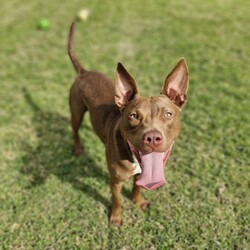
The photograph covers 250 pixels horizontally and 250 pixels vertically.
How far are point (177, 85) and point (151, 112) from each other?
0.46 m

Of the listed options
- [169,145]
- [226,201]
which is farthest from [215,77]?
[169,145]

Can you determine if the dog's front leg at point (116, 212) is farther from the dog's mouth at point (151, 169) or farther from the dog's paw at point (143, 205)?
the dog's mouth at point (151, 169)

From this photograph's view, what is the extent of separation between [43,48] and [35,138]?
3.19m

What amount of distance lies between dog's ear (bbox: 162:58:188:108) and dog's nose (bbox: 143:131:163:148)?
0.63m

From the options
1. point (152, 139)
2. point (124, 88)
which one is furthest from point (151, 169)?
point (124, 88)

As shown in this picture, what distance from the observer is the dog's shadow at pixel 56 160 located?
4.70 metres

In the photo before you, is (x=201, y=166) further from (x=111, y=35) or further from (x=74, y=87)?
(x=111, y=35)

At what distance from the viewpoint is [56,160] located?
199 inches

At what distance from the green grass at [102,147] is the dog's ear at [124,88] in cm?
155

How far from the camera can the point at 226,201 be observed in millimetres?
4238

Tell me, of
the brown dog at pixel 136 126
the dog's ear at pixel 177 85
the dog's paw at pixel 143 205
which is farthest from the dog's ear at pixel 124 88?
the dog's paw at pixel 143 205

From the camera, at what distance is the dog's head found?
A: 2.93 metres

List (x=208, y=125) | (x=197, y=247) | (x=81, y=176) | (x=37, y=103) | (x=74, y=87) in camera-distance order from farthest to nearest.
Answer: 1. (x=37, y=103)
2. (x=208, y=125)
3. (x=81, y=176)
4. (x=74, y=87)
5. (x=197, y=247)

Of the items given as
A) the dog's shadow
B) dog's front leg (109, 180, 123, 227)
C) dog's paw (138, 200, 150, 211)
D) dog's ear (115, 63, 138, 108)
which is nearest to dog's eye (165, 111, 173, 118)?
dog's ear (115, 63, 138, 108)
